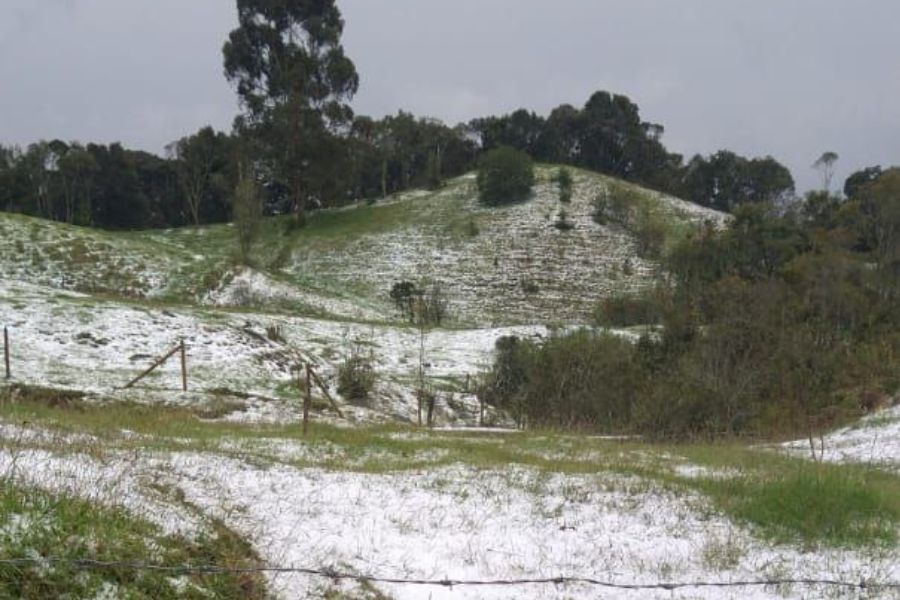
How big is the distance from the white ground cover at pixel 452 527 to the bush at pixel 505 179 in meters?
63.6

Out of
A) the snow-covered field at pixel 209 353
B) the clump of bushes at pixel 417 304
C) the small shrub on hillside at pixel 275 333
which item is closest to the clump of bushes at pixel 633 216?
the clump of bushes at pixel 417 304

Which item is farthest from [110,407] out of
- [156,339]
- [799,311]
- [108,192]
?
[108,192]

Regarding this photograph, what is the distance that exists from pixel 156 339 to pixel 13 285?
761 centimetres

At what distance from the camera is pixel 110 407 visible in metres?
17.8

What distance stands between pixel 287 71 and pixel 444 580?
58135 millimetres

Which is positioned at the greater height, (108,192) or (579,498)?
(108,192)

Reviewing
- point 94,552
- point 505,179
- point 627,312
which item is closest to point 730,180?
point 505,179

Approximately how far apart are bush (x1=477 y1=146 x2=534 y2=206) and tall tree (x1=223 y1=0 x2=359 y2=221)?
16.1m

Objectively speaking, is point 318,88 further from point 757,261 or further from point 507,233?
point 757,261

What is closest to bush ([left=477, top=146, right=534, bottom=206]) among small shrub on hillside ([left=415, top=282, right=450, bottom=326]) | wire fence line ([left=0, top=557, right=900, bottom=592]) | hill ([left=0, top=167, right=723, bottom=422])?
hill ([left=0, top=167, right=723, bottom=422])

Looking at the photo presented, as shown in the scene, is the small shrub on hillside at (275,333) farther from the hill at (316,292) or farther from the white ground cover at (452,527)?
the white ground cover at (452,527)

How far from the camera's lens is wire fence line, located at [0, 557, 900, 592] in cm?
487

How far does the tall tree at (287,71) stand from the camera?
198 feet

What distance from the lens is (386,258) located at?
59.9m
